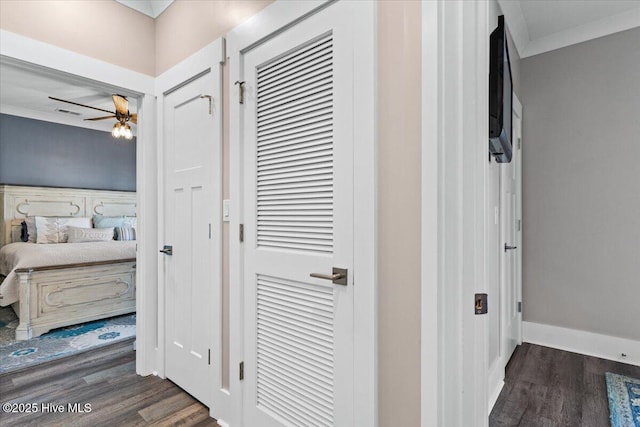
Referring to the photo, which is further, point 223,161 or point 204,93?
point 204,93

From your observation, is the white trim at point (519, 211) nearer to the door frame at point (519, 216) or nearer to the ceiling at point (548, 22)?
the door frame at point (519, 216)

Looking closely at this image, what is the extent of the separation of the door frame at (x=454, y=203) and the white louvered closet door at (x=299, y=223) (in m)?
0.32

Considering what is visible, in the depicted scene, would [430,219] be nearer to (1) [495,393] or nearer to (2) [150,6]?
(1) [495,393]

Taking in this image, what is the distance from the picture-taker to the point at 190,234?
2078 millimetres

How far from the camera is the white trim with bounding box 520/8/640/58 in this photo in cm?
258

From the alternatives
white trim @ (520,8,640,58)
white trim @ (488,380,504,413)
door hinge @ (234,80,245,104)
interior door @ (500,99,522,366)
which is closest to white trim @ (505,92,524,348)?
interior door @ (500,99,522,366)

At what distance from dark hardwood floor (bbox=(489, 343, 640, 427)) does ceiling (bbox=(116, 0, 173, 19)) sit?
327cm

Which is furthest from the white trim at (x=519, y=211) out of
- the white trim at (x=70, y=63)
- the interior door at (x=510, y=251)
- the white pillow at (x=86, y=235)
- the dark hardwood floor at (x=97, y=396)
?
the white pillow at (x=86, y=235)

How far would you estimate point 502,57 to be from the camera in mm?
1409

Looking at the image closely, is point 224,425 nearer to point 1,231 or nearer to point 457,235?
point 457,235

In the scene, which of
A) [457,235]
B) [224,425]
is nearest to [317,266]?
[457,235]

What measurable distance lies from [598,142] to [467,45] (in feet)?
8.25

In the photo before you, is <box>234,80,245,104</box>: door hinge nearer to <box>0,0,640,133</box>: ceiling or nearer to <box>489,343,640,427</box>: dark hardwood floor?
<box>0,0,640,133</box>: ceiling

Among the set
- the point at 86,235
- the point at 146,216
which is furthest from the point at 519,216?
the point at 86,235
